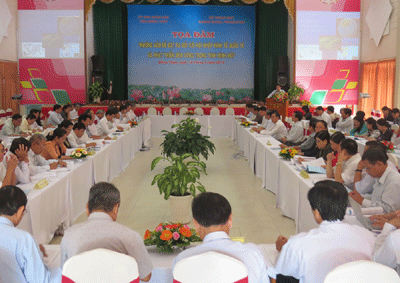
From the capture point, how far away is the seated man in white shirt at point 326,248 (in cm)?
172

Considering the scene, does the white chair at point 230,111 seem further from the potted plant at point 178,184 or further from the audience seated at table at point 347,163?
the audience seated at table at point 347,163

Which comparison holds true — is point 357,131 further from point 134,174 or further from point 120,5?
point 120,5

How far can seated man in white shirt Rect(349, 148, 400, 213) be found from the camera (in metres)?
2.84

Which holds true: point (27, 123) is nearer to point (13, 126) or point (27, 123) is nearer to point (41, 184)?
point (13, 126)

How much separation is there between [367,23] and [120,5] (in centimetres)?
786

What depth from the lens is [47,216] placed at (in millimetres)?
3564

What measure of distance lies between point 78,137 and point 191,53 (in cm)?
887

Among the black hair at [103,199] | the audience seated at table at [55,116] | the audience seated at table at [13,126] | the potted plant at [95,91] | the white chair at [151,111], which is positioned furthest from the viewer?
the potted plant at [95,91]

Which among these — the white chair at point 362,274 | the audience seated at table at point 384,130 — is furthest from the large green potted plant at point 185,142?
the white chair at point 362,274

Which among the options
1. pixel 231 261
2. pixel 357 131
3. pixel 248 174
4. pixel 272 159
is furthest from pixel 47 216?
pixel 357 131

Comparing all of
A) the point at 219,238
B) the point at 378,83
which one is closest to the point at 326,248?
the point at 219,238

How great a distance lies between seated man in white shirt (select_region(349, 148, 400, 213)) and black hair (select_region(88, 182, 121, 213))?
183 centimetres

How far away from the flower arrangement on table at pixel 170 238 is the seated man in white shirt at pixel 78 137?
3800 millimetres

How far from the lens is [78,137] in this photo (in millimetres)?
6094
